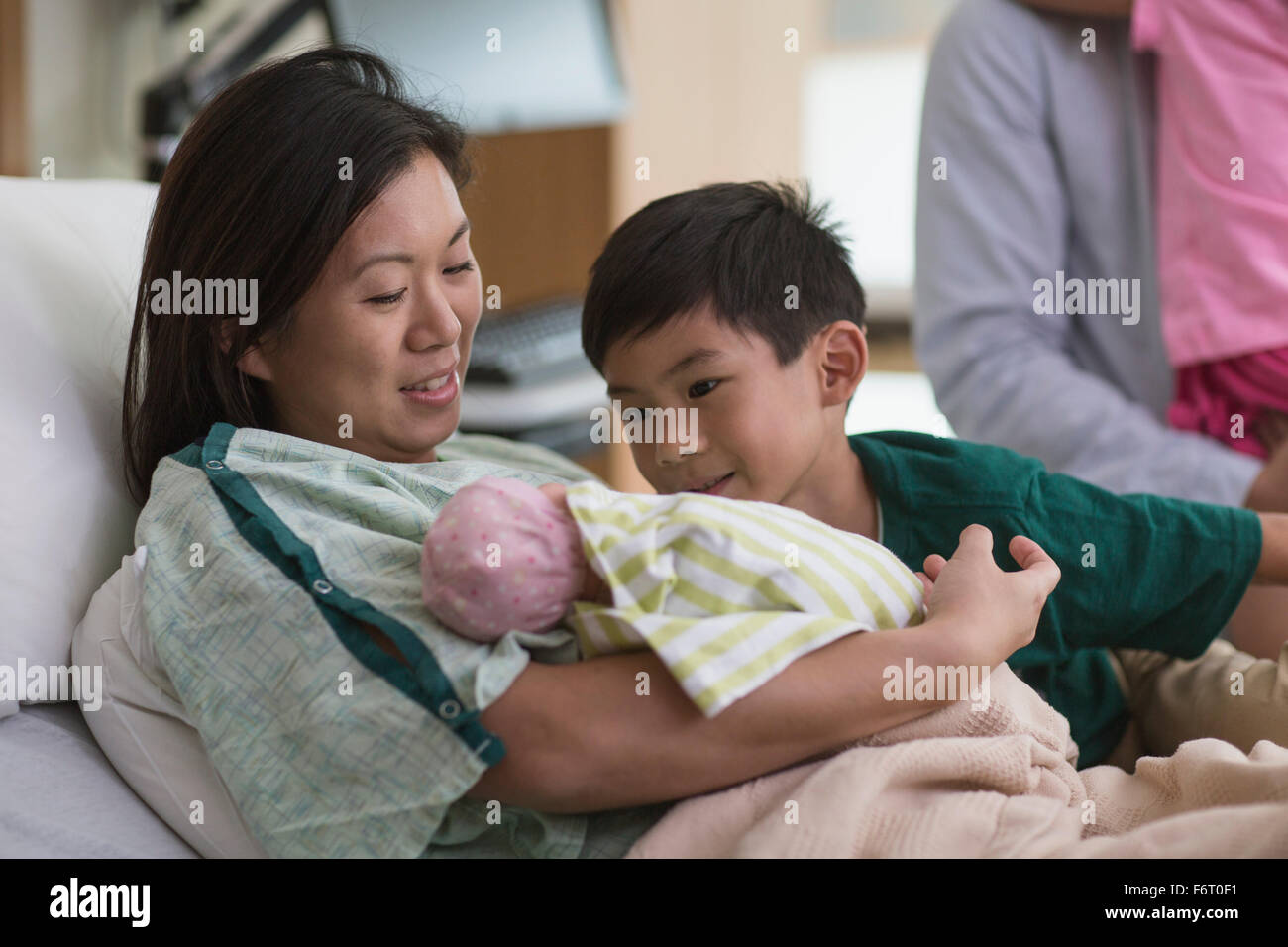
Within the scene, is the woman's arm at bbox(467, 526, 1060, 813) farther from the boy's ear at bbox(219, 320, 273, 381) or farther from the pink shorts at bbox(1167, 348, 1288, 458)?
the pink shorts at bbox(1167, 348, 1288, 458)

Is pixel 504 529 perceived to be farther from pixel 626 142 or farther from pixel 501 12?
pixel 626 142

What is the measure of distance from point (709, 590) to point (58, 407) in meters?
0.61

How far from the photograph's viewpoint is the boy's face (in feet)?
3.43

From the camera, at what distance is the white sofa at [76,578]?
80 centimetres

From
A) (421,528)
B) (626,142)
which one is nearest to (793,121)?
(626,142)

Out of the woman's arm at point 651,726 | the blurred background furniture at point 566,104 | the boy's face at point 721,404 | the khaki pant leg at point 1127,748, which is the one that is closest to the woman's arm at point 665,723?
the woman's arm at point 651,726

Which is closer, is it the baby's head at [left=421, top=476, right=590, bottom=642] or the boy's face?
the baby's head at [left=421, top=476, right=590, bottom=642]

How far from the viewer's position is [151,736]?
0.83 meters

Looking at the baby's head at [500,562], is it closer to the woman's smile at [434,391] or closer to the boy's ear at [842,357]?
the woman's smile at [434,391]

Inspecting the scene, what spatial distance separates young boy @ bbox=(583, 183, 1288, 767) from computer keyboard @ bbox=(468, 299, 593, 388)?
69 cm

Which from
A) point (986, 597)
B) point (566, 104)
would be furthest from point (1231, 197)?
point (566, 104)

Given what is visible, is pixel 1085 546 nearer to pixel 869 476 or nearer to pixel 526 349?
pixel 869 476

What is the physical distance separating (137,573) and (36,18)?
1.76 meters

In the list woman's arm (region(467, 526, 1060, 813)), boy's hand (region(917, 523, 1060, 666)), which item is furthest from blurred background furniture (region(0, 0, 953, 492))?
woman's arm (region(467, 526, 1060, 813))
